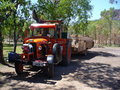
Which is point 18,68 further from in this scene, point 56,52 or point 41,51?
point 56,52

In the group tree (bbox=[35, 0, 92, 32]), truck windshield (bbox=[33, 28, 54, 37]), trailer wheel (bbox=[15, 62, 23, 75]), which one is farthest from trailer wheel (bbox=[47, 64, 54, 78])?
tree (bbox=[35, 0, 92, 32])

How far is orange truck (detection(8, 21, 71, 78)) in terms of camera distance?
25.9 ft

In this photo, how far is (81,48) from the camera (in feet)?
50.4

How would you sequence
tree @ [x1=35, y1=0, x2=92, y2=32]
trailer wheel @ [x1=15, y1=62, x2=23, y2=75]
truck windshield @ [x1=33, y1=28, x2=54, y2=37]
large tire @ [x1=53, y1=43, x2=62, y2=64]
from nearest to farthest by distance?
trailer wheel @ [x1=15, y1=62, x2=23, y2=75] → large tire @ [x1=53, y1=43, x2=62, y2=64] → truck windshield @ [x1=33, y1=28, x2=54, y2=37] → tree @ [x1=35, y1=0, x2=92, y2=32]

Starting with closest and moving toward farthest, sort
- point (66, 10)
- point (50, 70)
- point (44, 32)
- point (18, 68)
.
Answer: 1. point (50, 70)
2. point (18, 68)
3. point (44, 32)
4. point (66, 10)

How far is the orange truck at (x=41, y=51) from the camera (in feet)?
25.9

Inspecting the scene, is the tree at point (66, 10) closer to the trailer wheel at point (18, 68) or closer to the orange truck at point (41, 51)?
the orange truck at point (41, 51)

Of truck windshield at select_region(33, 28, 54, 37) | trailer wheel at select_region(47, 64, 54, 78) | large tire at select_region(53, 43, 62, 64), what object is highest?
truck windshield at select_region(33, 28, 54, 37)

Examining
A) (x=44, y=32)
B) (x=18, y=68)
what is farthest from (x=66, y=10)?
(x=18, y=68)

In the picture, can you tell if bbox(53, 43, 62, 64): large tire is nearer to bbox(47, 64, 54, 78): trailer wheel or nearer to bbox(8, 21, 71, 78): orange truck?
bbox(8, 21, 71, 78): orange truck

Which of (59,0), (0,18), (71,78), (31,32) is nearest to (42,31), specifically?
(31,32)

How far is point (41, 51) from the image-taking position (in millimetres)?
8711

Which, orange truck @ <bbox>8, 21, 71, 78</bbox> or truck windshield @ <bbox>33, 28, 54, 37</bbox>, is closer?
orange truck @ <bbox>8, 21, 71, 78</bbox>

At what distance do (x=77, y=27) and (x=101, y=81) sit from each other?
1320 cm
